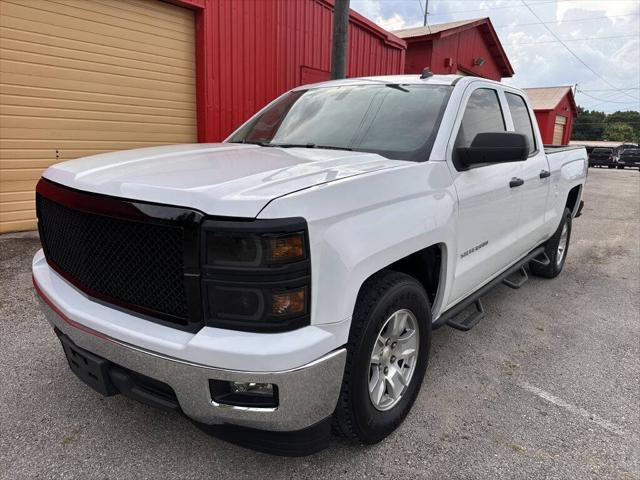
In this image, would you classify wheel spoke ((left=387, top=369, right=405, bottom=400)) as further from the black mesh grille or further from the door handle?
the door handle

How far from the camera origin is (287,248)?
1735 mm

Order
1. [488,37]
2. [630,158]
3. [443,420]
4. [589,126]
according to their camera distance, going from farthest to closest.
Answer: [589,126], [630,158], [488,37], [443,420]

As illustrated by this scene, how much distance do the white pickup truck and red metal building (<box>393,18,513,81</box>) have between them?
43.8ft

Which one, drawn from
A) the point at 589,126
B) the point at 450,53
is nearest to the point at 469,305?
the point at 450,53

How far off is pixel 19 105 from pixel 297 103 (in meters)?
4.31

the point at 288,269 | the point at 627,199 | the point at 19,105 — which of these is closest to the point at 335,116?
the point at 288,269

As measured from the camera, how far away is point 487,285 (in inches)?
137

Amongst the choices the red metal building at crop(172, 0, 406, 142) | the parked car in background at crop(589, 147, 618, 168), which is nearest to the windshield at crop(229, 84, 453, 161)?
the red metal building at crop(172, 0, 406, 142)

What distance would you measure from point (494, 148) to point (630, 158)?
34.1 metres

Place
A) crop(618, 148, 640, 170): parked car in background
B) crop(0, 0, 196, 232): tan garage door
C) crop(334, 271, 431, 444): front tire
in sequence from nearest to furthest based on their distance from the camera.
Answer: crop(334, 271, 431, 444): front tire, crop(0, 0, 196, 232): tan garage door, crop(618, 148, 640, 170): parked car in background

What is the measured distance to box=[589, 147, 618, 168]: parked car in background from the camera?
31.8m

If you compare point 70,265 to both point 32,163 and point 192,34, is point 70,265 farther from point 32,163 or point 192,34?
point 192,34

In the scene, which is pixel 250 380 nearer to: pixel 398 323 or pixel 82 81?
pixel 398 323

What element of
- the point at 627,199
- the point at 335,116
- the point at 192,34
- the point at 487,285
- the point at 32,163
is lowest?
the point at 627,199
